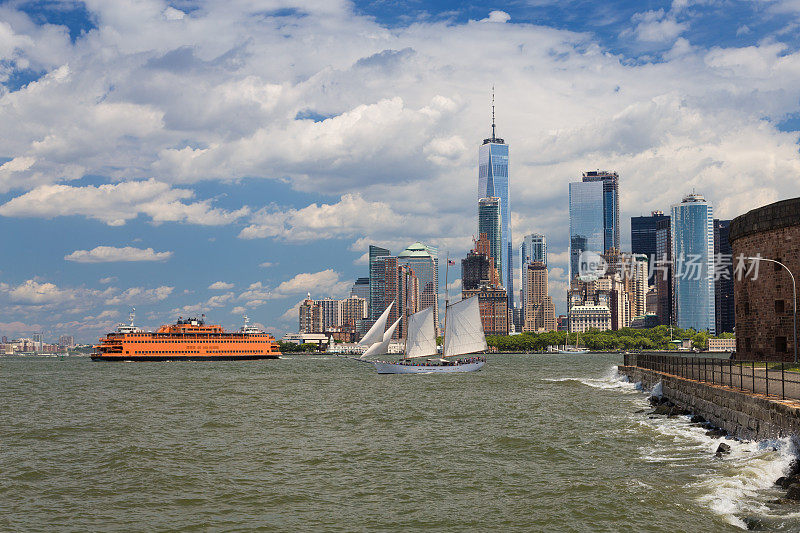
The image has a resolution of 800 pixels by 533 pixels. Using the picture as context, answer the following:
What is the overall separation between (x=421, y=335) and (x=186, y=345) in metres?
102

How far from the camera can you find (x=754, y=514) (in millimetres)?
18547

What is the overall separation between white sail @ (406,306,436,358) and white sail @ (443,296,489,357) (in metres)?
2.08

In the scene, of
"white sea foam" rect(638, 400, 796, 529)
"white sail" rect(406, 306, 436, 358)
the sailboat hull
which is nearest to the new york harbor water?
"white sea foam" rect(638, 400, 796, 529)

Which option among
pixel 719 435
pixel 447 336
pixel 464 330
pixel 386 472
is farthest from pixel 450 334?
pixel 386 472

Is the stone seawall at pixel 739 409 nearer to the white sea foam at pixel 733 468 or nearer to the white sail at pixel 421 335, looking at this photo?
the white sea foam at pixel 733 468

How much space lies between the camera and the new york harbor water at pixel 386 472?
773 inches

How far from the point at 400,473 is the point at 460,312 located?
2787 inches

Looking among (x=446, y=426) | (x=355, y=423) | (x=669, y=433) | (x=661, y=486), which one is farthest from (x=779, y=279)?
(x=661, y=486)

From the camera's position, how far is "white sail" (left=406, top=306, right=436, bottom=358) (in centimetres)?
9688

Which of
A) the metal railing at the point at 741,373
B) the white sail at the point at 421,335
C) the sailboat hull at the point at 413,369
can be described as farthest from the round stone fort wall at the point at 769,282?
the sailboat hull at the point at 413,369

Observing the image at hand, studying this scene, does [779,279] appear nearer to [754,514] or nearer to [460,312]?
[754,514]

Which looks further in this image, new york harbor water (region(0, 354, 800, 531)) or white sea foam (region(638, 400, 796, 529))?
new york harbor water (region(0, 354, 800, 531))

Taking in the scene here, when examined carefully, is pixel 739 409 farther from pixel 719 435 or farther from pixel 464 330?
pixel 464 330

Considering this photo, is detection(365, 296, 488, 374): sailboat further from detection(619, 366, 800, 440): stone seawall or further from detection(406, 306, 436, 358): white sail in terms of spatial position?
detection(619, 366, 800, 440): stone seawall
